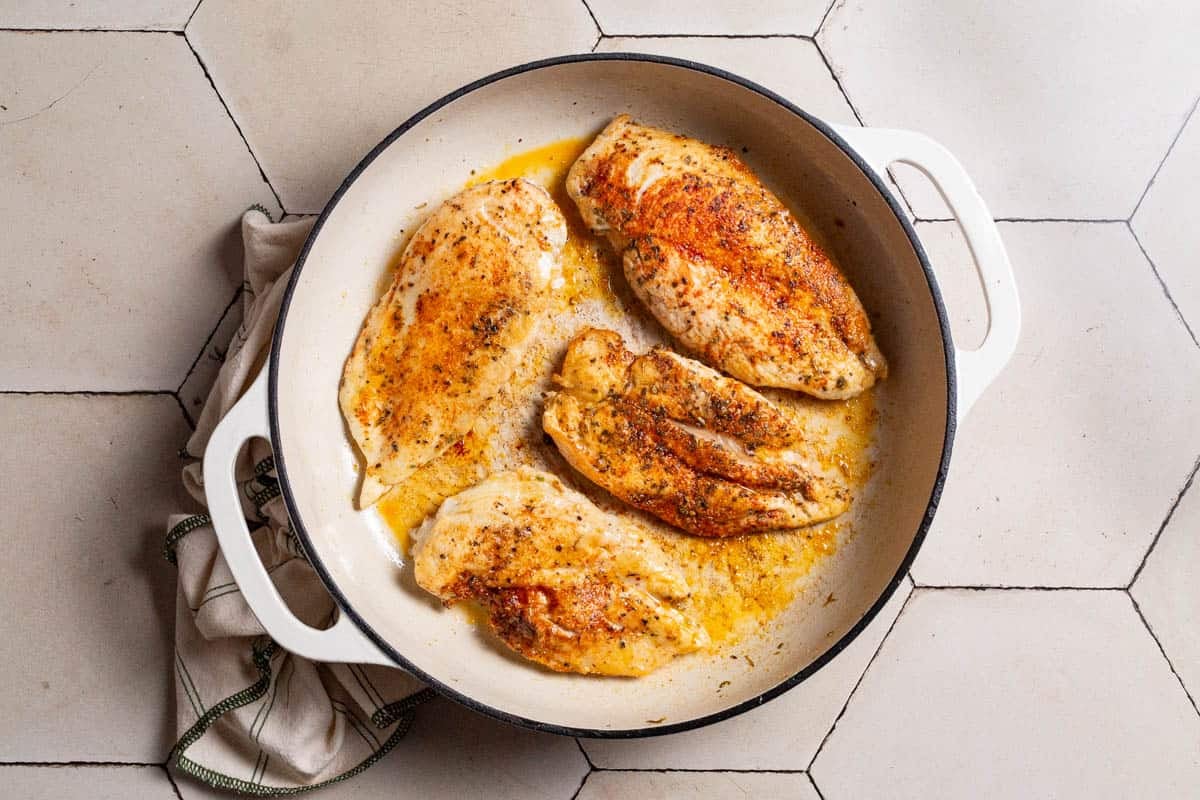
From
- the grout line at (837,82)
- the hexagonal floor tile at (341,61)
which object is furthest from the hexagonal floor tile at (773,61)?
the hexagonal floor tile at (341,61)

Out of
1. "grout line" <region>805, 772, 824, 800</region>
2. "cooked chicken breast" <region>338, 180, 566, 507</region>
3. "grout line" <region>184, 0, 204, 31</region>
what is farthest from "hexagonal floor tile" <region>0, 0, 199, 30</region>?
"grout line" <region>805, 772, 824, 800</region>

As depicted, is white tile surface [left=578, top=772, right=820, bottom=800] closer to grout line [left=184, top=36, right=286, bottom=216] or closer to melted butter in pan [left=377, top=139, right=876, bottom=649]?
melted butter in pan [left=377, top=139, right=876, bottom=649]

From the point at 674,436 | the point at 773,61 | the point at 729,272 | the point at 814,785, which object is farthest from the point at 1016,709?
the point at 773,61

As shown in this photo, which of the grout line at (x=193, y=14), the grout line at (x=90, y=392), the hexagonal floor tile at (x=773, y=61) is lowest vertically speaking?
the grout line at (x=90, y=392)

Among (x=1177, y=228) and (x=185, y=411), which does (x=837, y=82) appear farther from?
(x=185, y=411)

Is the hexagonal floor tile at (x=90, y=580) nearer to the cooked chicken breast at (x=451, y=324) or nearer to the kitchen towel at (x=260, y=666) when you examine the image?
the kitchen towel at (x=260, y=666)

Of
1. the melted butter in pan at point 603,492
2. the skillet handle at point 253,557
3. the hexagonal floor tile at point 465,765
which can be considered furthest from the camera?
the hexagonal floor tile at point 465,765

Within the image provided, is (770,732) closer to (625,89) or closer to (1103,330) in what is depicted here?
(1103,330)
